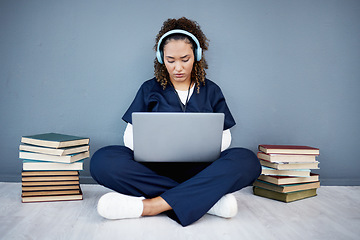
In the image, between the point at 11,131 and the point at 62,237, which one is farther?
the point at 11,131

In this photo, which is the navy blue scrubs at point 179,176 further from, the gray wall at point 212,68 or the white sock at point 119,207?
the gray wall at point 212,68

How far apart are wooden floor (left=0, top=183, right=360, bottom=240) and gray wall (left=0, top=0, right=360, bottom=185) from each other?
614 mm

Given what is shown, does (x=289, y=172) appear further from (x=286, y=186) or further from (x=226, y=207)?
(x=226, y=207)

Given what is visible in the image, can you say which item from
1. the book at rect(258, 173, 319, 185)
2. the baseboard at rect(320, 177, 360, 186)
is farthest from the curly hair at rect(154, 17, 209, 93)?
the baseboard at rect(320, 177, 360, 186)

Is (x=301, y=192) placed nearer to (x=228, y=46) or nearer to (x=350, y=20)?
(x=228, y=46)

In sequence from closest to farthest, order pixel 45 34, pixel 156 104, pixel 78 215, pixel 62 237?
pixel 62 237
pixel 78 215
pixel 156 104
pixel 45 34

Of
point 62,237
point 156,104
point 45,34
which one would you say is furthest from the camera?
point 45,34

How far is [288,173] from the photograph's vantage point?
2021 millimetres

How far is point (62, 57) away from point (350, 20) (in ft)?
7.23

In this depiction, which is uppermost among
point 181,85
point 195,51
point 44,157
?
point 195,51

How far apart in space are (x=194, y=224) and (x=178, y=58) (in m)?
0.95

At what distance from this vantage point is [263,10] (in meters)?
2.38

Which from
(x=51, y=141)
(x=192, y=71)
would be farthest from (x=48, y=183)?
(x=192, y=71)

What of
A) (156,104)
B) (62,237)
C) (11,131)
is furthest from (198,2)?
(62,237)
